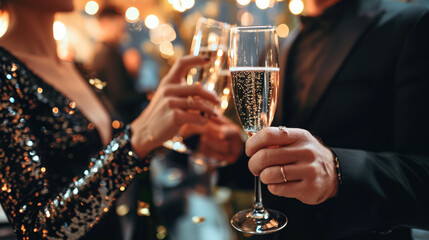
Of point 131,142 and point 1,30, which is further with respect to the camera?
point 1,30

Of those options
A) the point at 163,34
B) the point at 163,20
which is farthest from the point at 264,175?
the point at 163,34

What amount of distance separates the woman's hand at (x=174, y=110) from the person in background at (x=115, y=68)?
211cm

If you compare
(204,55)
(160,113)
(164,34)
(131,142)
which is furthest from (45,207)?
(164,34)

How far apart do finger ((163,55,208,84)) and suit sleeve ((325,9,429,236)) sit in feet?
1.55

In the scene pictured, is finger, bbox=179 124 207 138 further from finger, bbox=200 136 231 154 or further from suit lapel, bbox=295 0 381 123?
suit lapel, bbox=295 0 381 123

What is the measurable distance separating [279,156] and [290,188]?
0.26 feet

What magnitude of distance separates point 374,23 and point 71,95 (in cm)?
123

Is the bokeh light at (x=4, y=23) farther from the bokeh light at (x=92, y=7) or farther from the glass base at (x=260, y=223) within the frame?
the bokeh light at (x=92, y=7)

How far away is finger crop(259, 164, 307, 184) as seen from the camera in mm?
688

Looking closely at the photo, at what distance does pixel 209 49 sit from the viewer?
1.03 metres

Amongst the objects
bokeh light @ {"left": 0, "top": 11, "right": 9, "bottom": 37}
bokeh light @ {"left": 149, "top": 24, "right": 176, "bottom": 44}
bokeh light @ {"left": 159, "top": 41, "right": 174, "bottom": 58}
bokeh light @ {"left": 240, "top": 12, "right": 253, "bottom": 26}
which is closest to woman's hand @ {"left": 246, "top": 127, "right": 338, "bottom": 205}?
bokeh light @ {"left": 0, "top": 11, "right": 9, "bottom": 37}

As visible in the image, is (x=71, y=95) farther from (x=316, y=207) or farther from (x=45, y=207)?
(x=316, y=207)

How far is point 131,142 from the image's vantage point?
39.8 inches

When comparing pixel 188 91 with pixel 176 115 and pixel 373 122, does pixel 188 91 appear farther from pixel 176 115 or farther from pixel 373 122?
pixel 373 122
